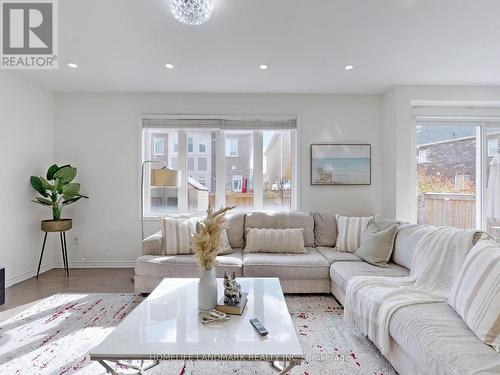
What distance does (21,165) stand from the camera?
3.59 metres

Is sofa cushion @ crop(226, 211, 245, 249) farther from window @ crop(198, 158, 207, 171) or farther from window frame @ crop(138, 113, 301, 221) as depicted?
window @ crop(198, 158, 207, 171)

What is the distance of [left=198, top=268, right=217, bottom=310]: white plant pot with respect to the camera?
69.5 inches

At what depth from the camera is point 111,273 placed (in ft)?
12.6

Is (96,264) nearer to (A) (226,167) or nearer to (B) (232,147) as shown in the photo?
(A) (226,167)

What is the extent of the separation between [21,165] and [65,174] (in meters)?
0.50

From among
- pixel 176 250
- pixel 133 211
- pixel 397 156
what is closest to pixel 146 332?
pixel 176 250

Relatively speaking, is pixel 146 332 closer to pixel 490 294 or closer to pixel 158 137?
pixel 490 294

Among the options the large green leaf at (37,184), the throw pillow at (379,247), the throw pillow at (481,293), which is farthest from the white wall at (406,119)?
the large green leaf at (37,184)

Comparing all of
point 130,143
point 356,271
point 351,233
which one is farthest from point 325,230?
point 130,143

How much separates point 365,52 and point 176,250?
9.64 ft

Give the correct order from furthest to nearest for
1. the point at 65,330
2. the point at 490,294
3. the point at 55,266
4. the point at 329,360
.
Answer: the point at 55,266, the point at 65,330, the point at 329,360, the point at 490,294

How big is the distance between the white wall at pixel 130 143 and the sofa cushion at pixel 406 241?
1333mm
